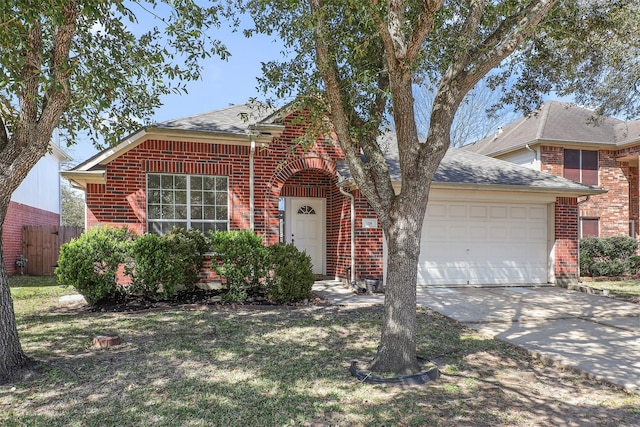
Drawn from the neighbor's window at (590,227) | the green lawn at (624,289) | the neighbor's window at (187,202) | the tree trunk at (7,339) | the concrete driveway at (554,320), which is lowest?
the green lawn at (624,289)

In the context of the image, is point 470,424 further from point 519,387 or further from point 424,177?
point 424,177

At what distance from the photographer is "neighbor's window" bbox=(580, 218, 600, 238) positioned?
58.7 feet

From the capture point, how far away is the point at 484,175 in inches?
460

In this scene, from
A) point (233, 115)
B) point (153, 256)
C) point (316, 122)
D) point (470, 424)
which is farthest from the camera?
point (233, 115)

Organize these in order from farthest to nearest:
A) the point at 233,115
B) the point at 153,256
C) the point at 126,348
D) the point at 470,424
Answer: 1. the point at 233,115
2. the point at 153,256
3. the point at 126,348
4. the point at 470,424

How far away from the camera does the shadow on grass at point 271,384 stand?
12.2ft

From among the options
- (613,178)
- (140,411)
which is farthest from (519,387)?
(613,178)

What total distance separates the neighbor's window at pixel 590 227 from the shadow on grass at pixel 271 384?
1440cm

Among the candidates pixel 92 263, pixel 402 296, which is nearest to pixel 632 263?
pixel 402 296

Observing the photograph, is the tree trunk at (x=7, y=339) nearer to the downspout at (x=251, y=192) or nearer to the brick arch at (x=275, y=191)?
the downspout at (x=251, y=192)

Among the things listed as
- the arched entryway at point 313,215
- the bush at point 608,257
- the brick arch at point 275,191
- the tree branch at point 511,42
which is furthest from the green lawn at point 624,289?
the brick arch at point 275,191

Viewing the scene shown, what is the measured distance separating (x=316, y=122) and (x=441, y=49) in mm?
2307

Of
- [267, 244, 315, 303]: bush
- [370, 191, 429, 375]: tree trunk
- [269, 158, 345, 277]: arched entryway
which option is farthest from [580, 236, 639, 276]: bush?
[370, 191, 429, 375]: tree trunk

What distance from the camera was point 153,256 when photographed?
8312 millimetres
